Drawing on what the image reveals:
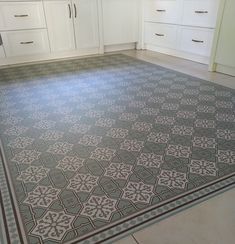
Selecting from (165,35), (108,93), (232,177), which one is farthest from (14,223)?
(165,35)

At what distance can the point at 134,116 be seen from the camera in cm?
200

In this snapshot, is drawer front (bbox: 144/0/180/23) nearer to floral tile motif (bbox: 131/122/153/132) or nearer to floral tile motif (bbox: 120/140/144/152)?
floral tile motif (bbox: 131/122/153/132)

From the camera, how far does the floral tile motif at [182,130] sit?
1.74 meters

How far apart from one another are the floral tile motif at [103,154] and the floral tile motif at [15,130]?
61cm

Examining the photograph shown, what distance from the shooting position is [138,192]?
1.23 m

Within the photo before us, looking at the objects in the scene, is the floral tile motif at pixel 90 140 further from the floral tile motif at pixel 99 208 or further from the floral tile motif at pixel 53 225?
the floral tile motif at pixel 53 225

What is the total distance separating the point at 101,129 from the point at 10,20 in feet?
7.76

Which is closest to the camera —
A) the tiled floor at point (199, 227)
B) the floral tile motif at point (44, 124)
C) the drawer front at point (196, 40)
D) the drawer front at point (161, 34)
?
the tiled floor at point (199, 227)

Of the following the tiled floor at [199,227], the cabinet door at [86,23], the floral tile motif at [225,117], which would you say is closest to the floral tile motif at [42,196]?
the tiled floor at [199,227]

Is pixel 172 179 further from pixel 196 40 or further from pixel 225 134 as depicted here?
pixel 196 40

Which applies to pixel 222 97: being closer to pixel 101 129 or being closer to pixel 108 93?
pixel 108 93

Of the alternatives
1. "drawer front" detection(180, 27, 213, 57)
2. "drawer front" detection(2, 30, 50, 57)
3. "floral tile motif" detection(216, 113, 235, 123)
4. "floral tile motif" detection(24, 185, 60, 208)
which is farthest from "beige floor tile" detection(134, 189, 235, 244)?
"drawer front" detection(2, 30, 50, 57)

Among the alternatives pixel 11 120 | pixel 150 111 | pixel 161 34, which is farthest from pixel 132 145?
pixel 161 34

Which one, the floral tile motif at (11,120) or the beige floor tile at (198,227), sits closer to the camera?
the beige floor tile at (198,227)
